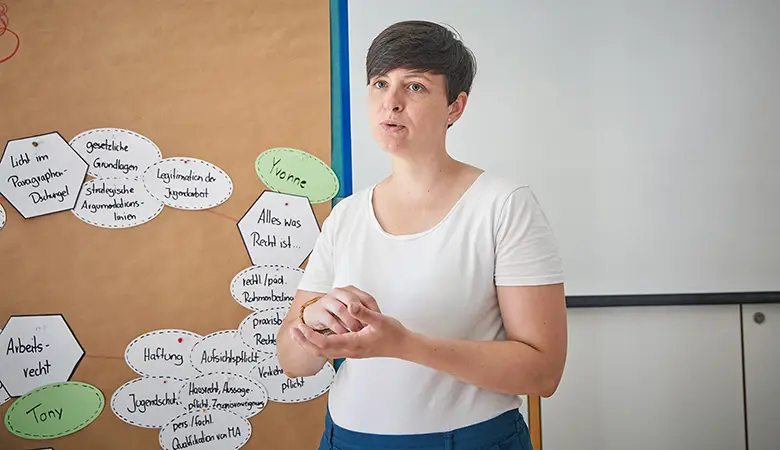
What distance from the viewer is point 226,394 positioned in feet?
5.01

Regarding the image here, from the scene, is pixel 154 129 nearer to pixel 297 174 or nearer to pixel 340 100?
pixel 297 174

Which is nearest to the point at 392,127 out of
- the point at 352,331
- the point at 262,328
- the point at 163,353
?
the point at 352,331

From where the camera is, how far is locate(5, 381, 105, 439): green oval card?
1425 millimetres

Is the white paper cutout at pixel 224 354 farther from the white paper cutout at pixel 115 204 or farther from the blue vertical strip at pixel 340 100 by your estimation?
the white paper cutout at pixel 115 204

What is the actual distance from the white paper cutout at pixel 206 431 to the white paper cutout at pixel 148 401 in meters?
0.03

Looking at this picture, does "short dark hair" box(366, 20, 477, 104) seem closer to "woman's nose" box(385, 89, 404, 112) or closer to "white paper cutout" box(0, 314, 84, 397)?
"woman's nose" box(385, 89, 404, 112)

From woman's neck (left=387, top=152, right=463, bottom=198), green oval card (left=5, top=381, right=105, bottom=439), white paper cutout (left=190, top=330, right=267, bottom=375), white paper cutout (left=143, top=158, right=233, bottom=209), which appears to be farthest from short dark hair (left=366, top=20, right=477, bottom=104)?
green oval card (left=5, top=381, right=105, bottom=439)

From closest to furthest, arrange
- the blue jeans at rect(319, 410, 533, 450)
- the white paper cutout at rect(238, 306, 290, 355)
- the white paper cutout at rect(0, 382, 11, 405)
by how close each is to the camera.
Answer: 1. the blue jeans at rect(319, 410, 533, 450)
2. the white paper cutout at rect(0, 382, 11, 405)
3. the white paper cutout at rect(238, 306, 290, 355)

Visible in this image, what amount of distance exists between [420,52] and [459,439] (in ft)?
2.00

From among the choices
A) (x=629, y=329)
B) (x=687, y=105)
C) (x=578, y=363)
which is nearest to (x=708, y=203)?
(x=687, y=105)

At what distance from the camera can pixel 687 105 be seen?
1.66 m

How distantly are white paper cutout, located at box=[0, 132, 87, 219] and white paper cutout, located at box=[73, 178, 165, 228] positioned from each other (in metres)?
0.03

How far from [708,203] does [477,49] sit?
739 mm

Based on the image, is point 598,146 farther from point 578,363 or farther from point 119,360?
point 119,360
